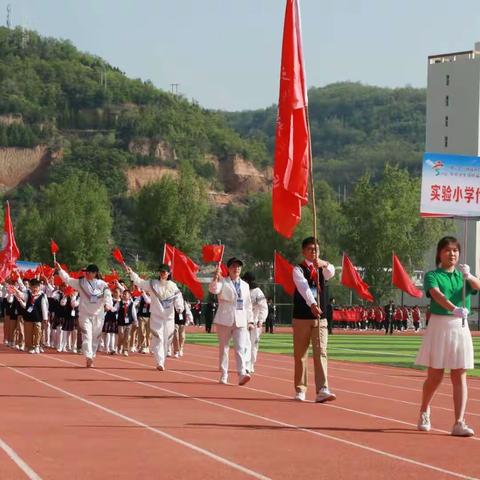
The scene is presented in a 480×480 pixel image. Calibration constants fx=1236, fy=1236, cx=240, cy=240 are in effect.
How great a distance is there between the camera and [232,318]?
19.5 metres

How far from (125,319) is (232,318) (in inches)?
462

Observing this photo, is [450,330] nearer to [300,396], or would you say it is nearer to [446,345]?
[446,345]

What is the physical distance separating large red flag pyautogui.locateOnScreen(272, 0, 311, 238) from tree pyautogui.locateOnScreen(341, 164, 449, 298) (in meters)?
75.9

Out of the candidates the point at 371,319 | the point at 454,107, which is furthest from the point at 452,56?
the point at 371,319

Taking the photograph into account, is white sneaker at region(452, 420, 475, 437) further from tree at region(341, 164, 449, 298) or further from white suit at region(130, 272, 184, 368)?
tree at region(341, 164, 449, 298)

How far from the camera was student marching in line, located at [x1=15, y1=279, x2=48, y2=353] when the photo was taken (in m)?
30.3

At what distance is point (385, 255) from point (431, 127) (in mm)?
27852

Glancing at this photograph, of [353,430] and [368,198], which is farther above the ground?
[368,198]

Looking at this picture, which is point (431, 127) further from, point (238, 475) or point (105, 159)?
point (238, 475)

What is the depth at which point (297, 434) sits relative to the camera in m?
12.1

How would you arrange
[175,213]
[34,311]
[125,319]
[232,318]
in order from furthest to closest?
[175,213], [125,319], [34,311], [232,318]

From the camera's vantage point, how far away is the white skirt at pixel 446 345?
1209 centimetres

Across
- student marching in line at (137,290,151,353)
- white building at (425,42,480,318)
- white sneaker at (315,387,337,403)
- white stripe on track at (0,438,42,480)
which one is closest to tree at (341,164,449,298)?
white building at (425,42,480,318)

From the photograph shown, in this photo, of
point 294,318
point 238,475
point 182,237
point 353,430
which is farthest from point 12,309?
point 182,237
